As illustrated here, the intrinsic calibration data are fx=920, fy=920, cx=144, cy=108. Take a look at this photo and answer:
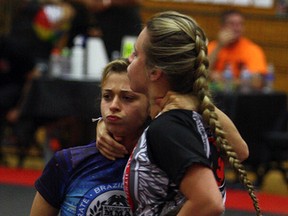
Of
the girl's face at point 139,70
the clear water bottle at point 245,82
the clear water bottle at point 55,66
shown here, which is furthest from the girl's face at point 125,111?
the clear water bottle at point 55,66

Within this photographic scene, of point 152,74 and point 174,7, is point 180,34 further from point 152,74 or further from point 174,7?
point 174,7

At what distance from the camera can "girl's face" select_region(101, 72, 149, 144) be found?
291 cm

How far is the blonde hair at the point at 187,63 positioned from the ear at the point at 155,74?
0.04ft

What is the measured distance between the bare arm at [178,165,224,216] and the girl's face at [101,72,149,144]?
560 mm

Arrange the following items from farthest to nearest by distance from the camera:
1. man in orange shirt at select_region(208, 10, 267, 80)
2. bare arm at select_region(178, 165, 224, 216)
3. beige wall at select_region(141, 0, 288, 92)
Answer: beige wall at select_region(141, 0, 288, 92)
man in orange shirt at select_region(208, 10, 267, 80)
bare arm at select_region(178, 165, 224, 216)

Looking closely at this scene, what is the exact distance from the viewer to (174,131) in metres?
2.43

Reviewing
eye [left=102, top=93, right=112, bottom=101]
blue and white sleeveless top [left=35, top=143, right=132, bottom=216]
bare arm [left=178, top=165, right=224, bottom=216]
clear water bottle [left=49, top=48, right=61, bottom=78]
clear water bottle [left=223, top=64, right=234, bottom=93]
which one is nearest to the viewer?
bare arm [left=178, top=165, right=224, bottom=216]

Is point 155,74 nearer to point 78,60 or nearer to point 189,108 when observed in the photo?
point 189,108

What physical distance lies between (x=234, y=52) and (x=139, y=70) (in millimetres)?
7971

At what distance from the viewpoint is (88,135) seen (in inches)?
404

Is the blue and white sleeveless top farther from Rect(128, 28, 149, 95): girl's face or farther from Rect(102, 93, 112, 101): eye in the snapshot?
Rect(128, 28, 149, 95): girl's face

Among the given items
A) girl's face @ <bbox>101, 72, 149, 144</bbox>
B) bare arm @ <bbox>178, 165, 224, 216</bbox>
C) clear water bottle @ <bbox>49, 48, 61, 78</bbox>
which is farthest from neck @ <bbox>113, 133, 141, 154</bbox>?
clear water bottle @ <bbox>49, 48, 61, 78</bbox>

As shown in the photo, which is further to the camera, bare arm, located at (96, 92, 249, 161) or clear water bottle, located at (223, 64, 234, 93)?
clear water bottle, located at (223, 64, 234, 93)

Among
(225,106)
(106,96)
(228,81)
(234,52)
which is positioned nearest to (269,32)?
(234,52)
